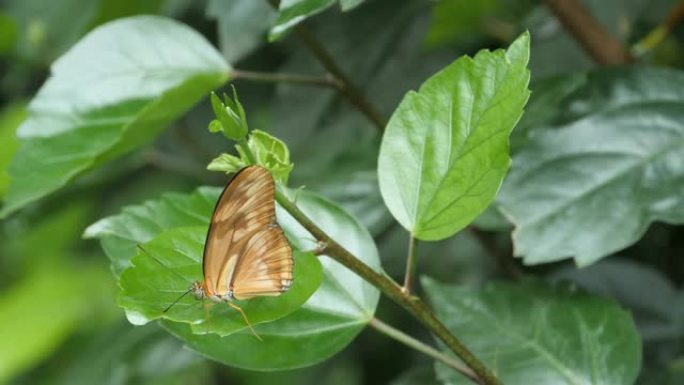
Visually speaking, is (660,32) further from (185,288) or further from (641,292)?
(185,288)

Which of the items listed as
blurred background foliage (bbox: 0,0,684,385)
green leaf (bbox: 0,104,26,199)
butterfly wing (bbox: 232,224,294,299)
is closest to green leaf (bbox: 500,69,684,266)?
blurred background foliage (bbox: 0,0,684,385)

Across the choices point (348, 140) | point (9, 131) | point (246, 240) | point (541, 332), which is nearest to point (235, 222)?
point (246, 240)

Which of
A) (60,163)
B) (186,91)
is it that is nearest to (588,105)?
(186,91)

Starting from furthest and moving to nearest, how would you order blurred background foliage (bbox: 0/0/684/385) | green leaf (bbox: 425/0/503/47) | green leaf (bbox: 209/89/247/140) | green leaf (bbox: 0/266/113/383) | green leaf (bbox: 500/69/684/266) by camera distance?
green leaf (bbox: 0/266/113/383)
green leaf (bbox: 425/0/503/47)
blurred background foliage (bbox: 0/0/684/385)
green leaf (bbox: 500/69/684/266)
green leaf (bbox: 209/89/247/140)

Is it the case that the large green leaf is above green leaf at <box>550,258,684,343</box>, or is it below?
above

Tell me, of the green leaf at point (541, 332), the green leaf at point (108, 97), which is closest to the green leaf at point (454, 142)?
the green leaf at point (541, 332)

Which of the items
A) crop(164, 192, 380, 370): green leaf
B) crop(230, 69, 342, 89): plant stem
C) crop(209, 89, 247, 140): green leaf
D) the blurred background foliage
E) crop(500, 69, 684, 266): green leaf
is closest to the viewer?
crop(209, 89, 247, 140): green leaf

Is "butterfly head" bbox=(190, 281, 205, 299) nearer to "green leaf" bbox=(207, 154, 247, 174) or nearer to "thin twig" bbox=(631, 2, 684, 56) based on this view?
"green leaf" bbox=(207, 154, 247, 174)

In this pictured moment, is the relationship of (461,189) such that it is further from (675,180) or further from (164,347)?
(164,347)
